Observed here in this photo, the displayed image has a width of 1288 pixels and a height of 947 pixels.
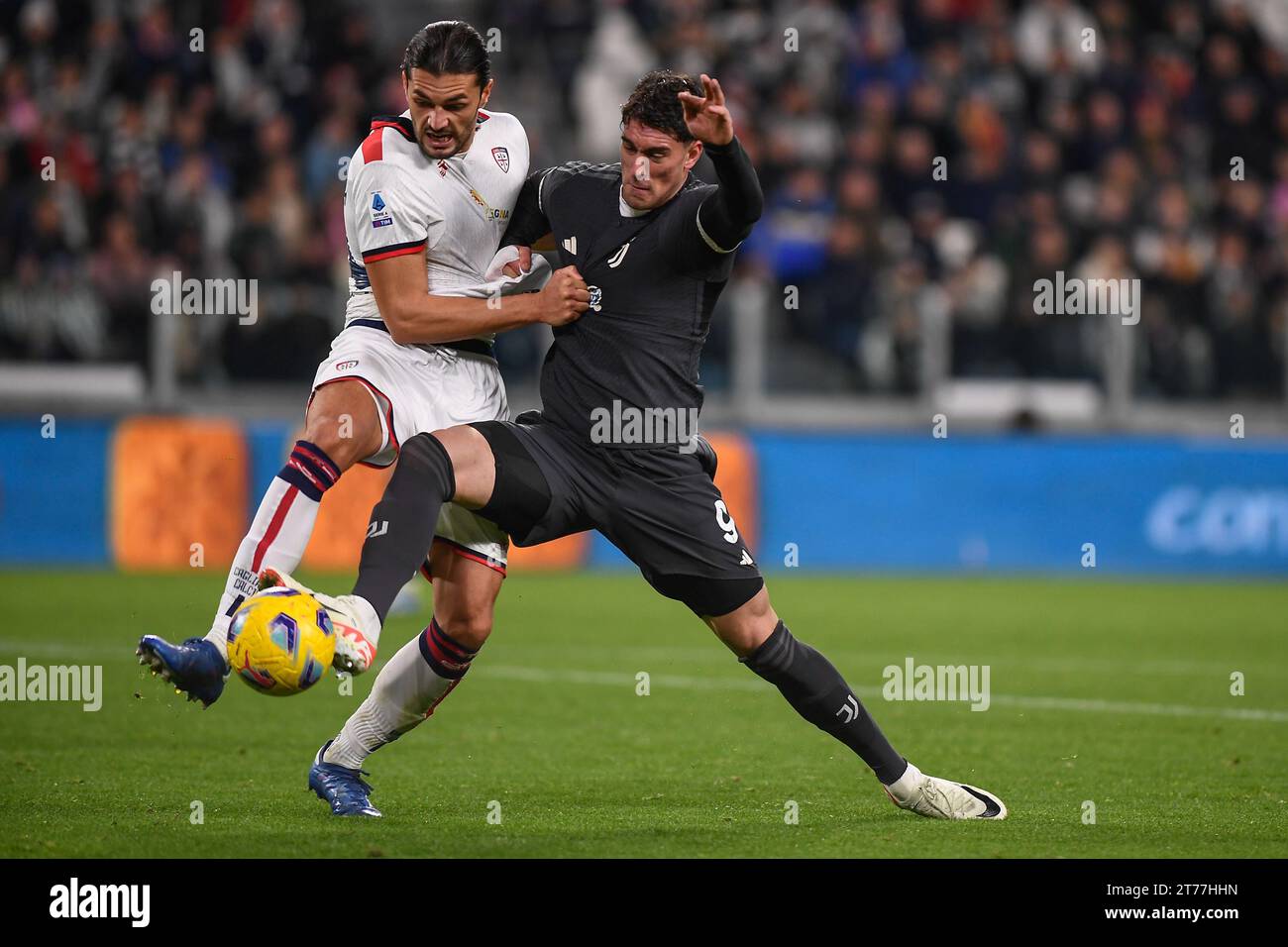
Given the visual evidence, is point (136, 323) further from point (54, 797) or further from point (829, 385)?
point (54, 797)

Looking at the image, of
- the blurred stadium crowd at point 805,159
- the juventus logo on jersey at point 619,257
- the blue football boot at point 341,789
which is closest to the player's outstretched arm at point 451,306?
the juventus logo on jersey at point 619,257

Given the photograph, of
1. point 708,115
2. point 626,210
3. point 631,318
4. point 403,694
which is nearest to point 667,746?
point 403,694

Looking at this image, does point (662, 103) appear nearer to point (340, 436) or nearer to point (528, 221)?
point (528, 221)

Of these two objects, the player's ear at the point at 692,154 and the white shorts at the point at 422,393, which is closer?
the player's ear at the point at 692,154

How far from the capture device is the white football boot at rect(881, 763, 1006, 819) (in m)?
5.82

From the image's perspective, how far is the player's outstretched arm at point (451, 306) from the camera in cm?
571

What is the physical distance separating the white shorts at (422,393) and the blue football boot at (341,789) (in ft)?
2.67

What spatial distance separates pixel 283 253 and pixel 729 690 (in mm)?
7350

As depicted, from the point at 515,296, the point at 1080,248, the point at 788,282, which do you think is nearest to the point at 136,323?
the point at 788,282

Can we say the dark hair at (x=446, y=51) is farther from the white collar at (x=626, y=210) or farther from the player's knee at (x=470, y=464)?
the player's knee at (x=470, y=464)

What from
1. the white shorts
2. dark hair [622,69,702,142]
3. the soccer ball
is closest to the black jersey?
dark hair [622,69,702,142]

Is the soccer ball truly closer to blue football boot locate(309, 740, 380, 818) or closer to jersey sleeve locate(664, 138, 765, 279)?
blue football boot locate(309, 740, 380, 818)

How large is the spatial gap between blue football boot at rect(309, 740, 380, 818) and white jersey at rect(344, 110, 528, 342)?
1468mm

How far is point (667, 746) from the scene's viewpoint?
745 centimetres
